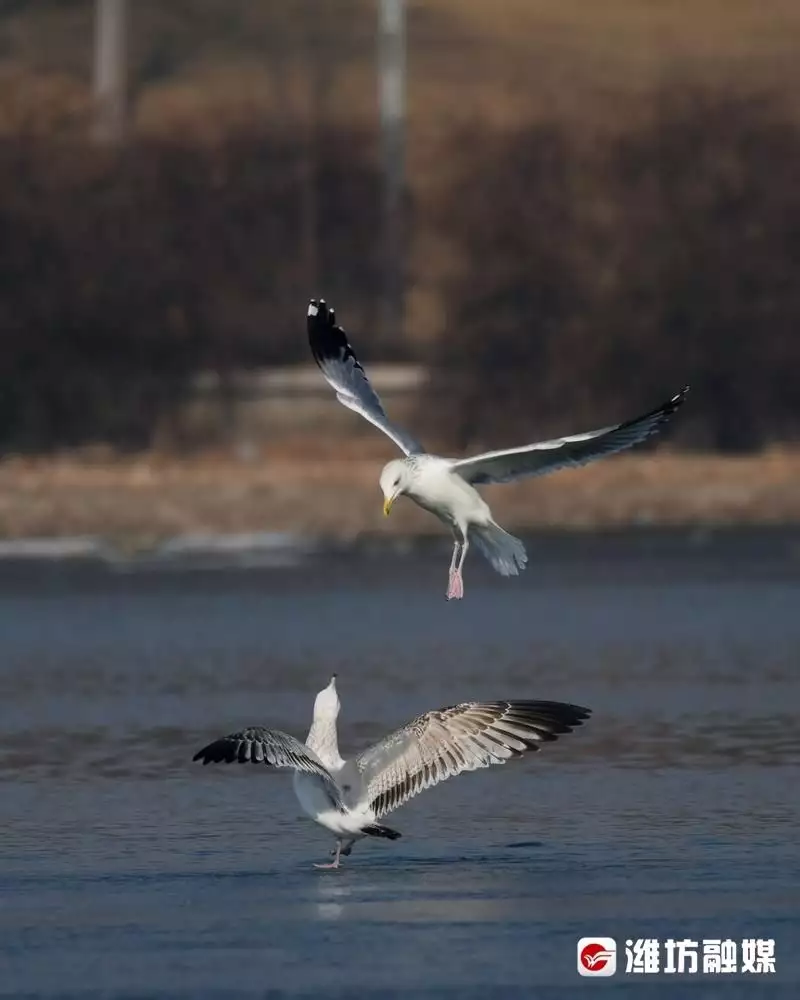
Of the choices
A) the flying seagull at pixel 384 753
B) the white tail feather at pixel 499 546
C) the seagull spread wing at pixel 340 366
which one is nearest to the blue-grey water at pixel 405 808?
the flying seagull at pixel 384 753

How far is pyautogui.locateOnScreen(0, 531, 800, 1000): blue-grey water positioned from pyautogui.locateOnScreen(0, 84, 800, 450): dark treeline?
1157cm

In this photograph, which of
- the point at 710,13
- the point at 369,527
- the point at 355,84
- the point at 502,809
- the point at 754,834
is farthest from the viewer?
the point at 710,13

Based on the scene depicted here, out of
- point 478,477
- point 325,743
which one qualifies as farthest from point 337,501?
point 325,743

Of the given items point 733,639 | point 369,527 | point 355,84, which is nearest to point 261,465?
point 369,527

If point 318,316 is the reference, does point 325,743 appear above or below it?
below

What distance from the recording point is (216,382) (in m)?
38.6

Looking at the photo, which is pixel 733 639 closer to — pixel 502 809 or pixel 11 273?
pixel 502 809

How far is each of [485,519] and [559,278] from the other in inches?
926

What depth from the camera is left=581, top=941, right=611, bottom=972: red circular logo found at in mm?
10875

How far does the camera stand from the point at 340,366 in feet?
50.1

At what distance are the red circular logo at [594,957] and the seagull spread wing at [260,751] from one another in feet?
5.07

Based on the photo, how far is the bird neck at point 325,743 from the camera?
12539 mm

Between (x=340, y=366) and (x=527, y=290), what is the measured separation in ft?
73.6

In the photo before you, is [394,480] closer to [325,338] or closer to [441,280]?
[325,338]
